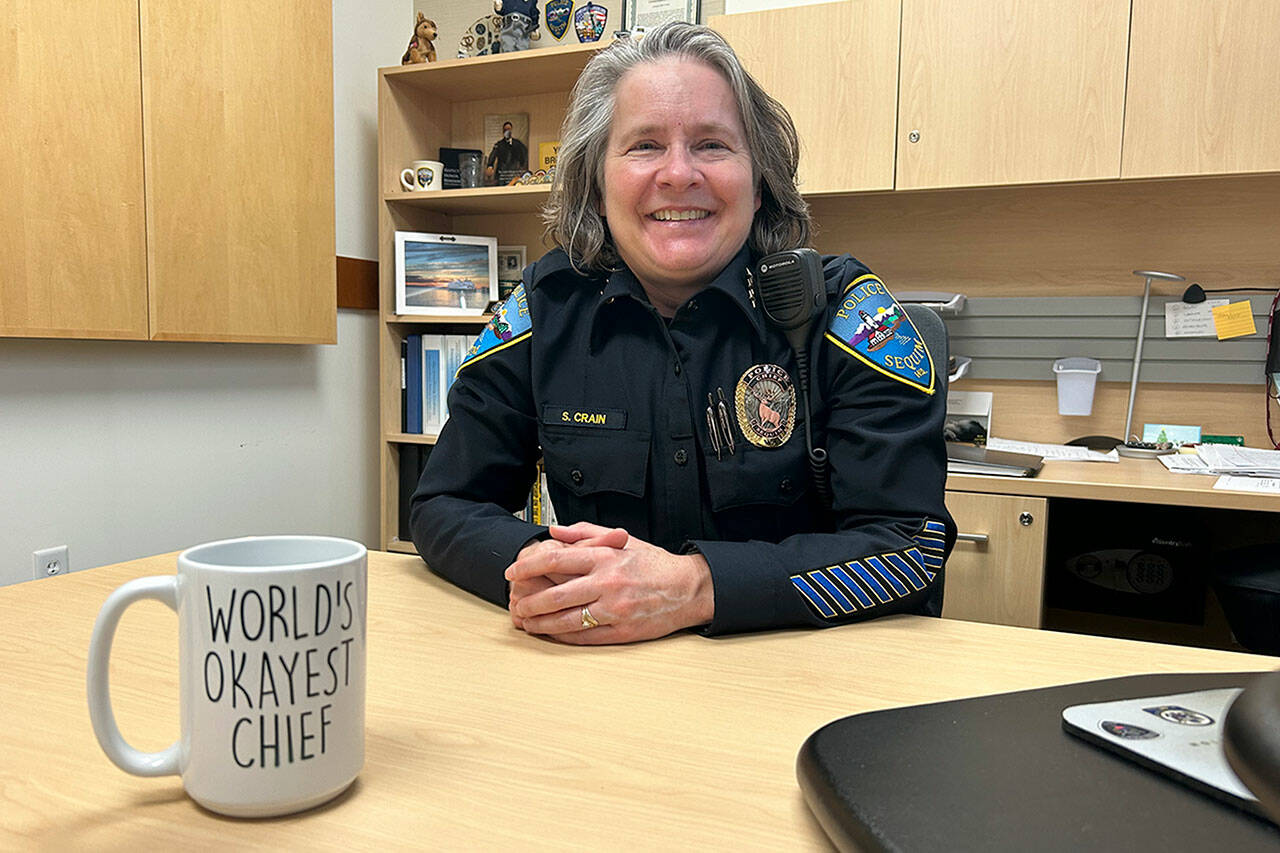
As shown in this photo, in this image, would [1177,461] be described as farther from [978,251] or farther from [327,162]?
[327,162]

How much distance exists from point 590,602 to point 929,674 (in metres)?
0.27

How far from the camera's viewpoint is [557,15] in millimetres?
2992

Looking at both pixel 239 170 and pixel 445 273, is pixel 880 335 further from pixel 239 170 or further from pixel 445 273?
pixel 445 273

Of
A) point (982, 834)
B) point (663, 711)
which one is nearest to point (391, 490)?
point (663, 711)

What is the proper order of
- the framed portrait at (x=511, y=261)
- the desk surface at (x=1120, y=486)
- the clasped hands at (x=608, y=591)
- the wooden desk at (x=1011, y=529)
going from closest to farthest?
the clasped hands at (x=608, y=591)
the desk surface at (x=1120, y=486)
the wooden desk at (x=1011, y=529)
the framed portrait at (x=511, y=261)

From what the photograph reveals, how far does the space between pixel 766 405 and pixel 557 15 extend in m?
2.36

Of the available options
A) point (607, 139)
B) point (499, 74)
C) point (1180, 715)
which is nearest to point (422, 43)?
point (499, 74)

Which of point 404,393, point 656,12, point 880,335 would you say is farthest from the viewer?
point 404,393

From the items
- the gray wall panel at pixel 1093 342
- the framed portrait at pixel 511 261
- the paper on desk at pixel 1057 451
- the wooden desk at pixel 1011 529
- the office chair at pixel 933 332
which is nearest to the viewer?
the office chair at pixel 933 332

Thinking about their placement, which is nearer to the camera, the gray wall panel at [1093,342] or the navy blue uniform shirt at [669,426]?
the navy blue uniform shirt at [669,426]

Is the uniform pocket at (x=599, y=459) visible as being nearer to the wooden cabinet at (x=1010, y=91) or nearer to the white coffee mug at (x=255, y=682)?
the white coffee mug at (x=255, y=682)

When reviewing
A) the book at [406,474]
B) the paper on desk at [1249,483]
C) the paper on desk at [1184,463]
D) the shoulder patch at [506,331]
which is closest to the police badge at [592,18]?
the book at [406,474]

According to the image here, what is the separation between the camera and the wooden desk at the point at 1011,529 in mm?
1807

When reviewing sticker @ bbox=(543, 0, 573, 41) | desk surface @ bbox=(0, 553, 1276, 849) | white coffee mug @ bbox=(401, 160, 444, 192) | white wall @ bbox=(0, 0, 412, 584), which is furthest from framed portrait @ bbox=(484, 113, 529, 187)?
desk surface @ bbox=(0, 553, 1276, 849)
